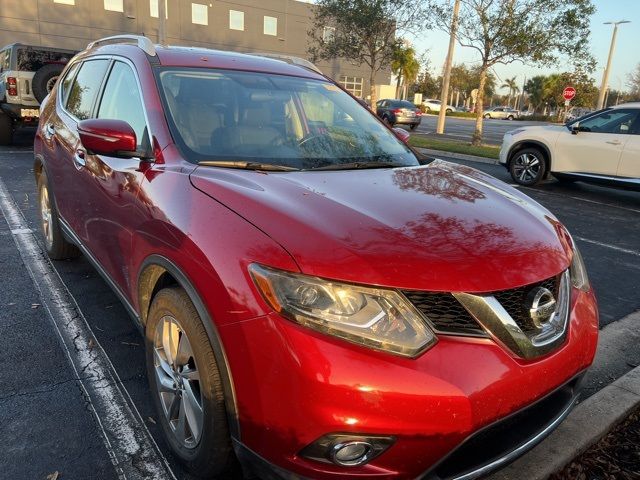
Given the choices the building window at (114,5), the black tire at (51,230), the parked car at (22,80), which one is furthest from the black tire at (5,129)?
the building window at (114,5)

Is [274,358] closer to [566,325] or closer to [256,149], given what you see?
[566,325]

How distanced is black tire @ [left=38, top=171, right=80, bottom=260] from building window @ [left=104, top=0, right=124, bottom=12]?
1422 inches

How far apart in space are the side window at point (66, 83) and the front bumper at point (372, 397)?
3.34m

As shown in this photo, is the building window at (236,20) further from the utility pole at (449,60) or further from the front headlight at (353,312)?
the front headlight at (353,312)

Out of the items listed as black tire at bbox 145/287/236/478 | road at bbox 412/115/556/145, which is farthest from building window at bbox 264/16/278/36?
black tire at bbox 145/287/236/478

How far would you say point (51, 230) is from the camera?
446cm

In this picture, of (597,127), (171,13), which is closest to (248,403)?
(597,127)

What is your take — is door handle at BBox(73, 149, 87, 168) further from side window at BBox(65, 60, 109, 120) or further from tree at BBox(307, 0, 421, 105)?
tree at BBox(307, 0, 421, 105)

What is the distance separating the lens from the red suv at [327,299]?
159 centimetres

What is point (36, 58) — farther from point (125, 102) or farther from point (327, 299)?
point (327, 299)

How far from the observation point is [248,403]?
173 centimetres

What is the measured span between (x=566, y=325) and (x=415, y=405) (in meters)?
0.81

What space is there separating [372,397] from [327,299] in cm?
33

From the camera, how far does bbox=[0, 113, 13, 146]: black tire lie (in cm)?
1133
